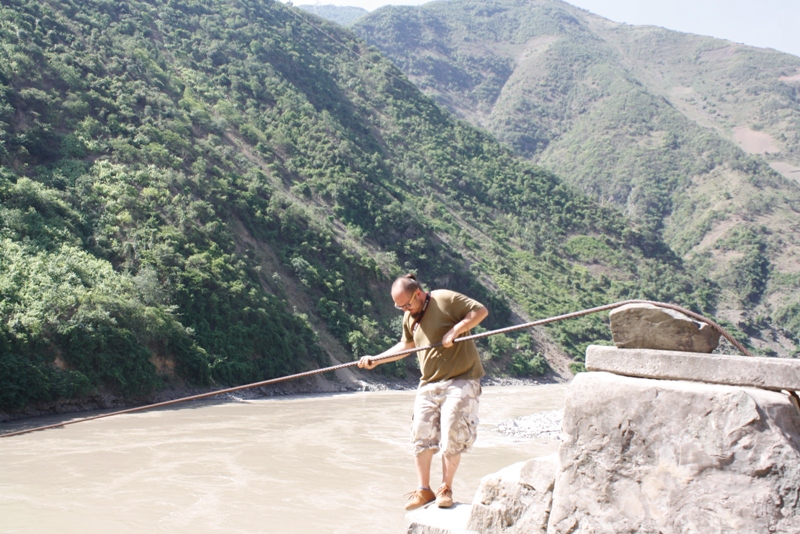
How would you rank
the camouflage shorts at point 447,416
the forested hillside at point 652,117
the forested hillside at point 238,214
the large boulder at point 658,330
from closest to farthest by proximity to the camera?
Answer: 1. the large boulder at point 658,330
2. the camouflage shorts at point 447,416
3. the forested hillside at point 238,214
4. the forested hillside at point 652,117

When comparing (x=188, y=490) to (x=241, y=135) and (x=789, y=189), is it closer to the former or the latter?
(x=241, y=135)

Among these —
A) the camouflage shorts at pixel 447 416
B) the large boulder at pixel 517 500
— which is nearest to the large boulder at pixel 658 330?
the large boulder at pixel 517 500

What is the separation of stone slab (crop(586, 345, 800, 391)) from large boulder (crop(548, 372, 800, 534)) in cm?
5

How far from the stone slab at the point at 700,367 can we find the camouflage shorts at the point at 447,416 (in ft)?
3.21

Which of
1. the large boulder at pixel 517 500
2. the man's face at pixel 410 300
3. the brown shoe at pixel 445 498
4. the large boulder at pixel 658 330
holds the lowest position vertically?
the brown shoe at pixel 445 498

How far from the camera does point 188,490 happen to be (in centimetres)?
712

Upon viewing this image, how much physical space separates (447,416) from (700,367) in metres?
1.69

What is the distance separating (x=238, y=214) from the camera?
91.9 ft

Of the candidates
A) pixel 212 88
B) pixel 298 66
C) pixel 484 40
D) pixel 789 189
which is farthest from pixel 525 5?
pixel 212 88

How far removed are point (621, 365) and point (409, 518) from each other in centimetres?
171

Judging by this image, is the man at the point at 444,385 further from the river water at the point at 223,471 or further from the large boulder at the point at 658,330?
the river water at the point at 223,471

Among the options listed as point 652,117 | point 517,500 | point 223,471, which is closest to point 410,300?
point 517,500

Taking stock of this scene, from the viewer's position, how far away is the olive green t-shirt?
182 inches

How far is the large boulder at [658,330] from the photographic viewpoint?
3.53 meters
